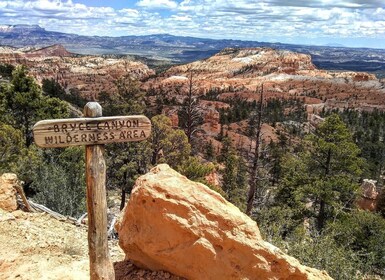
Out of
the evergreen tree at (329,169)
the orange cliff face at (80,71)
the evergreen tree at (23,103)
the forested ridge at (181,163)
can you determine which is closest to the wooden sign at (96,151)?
the forested ridge at (181,163)

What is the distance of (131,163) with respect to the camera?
19.6m

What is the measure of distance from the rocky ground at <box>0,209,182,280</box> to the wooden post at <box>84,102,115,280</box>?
3.24ft

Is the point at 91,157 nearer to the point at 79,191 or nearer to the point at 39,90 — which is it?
the point at 79,191

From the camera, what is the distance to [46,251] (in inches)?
319

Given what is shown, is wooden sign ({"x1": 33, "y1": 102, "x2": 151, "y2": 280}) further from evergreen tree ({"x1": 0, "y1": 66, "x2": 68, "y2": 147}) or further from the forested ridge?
evergreen tree ({"x1": 0, "y1": 66, "x2": 68, "y2": 147})

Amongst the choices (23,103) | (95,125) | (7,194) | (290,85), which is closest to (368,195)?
(23,103)

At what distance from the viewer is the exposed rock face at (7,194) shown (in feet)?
31.9

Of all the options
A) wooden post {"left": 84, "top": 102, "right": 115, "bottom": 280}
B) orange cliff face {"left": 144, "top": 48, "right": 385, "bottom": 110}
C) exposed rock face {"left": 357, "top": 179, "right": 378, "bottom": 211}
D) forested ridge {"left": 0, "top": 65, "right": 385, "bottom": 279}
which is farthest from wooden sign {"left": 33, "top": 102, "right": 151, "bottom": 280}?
orange cliff face {"left": 144, "top": 48, "right": 385, "bottom": 110}

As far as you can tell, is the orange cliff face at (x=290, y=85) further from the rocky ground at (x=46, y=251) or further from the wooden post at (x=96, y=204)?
the wooden post at (x=96, y=204)

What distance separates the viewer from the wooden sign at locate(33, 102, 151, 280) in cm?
560

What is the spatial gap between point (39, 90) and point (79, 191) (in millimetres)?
9071

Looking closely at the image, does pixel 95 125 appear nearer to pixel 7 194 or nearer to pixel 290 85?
pixel 7 194

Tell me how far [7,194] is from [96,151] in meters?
5.23

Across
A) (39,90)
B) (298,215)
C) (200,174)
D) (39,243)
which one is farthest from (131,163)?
(39,243)
